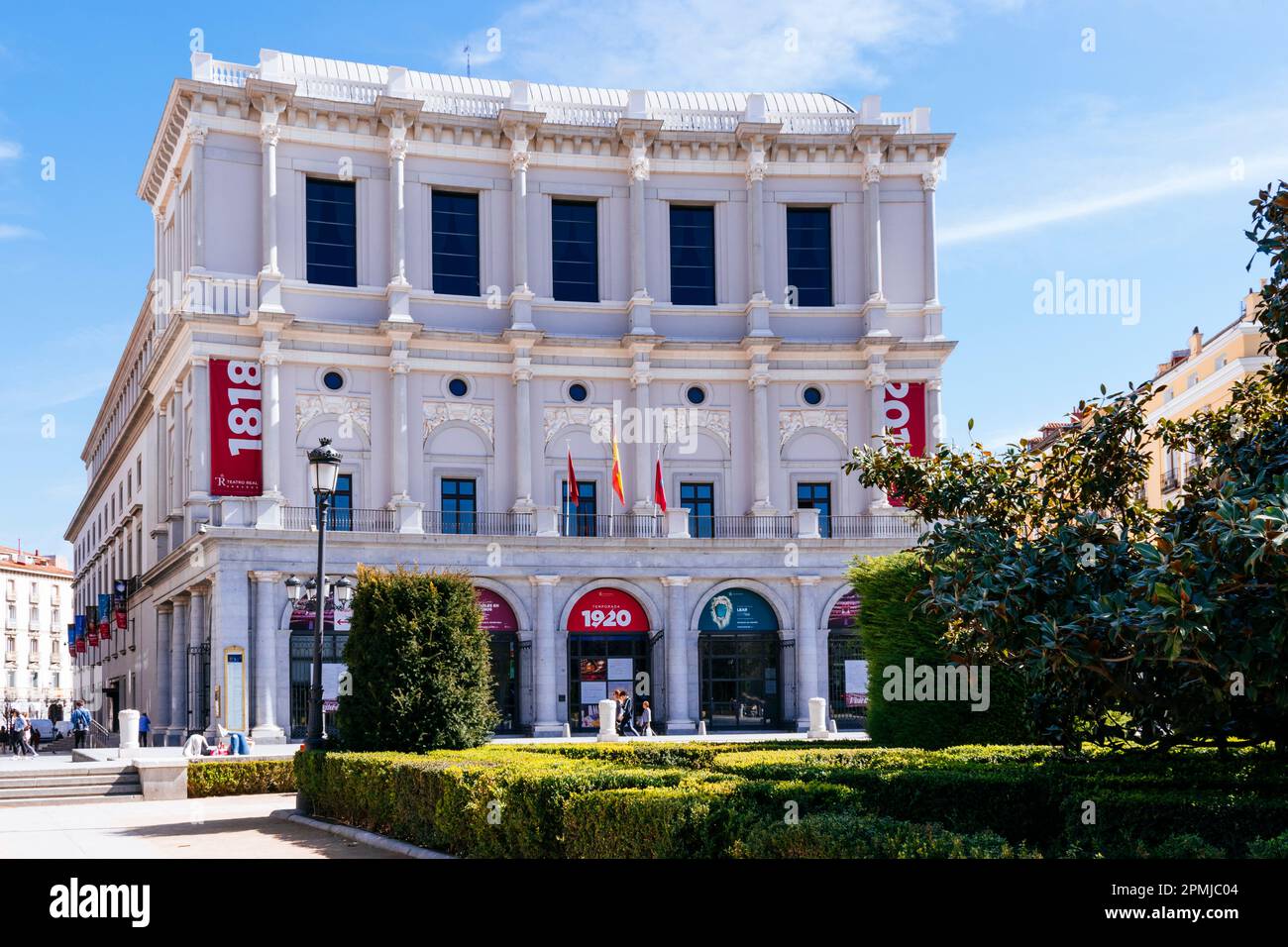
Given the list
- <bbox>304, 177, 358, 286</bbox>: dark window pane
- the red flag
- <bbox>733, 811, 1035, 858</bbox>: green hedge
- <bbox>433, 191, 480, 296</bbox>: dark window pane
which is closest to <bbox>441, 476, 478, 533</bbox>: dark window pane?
the red flag

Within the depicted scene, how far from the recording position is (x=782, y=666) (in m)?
48.1

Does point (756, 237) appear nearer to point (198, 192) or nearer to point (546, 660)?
point (546, 660)

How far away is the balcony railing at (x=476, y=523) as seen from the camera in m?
48.6

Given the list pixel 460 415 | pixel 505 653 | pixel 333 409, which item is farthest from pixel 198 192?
pixel 505 653

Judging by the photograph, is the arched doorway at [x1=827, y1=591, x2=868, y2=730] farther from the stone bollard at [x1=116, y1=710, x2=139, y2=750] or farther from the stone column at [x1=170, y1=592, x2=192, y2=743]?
the stone bollard at [x1=116, y1=710, x2=139, y2=750]

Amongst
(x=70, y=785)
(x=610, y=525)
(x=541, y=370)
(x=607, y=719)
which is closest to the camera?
(x=70, y=785)

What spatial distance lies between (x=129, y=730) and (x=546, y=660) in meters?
15.4

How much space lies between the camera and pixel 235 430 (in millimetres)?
47188

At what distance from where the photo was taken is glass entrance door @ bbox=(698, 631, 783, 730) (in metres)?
47.8

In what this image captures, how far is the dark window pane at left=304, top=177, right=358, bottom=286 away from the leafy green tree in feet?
96.4

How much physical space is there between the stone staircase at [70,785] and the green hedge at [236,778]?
1141 mm

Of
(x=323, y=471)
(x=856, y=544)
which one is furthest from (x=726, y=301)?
(x=323, y=471)

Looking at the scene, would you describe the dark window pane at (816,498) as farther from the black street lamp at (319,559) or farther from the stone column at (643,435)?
the black street lamp at (319,559)

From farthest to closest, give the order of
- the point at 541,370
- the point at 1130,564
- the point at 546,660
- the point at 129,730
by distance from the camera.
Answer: the point at 541,370 → the point at 546,660 → the point at 129,730 → the point at 1130,564
